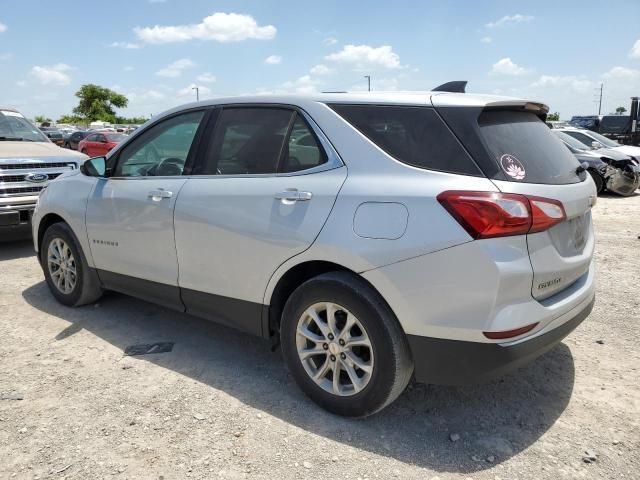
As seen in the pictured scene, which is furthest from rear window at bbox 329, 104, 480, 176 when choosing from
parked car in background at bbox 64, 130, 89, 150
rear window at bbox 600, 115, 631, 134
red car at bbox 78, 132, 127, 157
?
parked car in background at bbox 64, 130, 89, 150

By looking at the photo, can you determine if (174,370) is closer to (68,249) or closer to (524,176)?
(68,249)

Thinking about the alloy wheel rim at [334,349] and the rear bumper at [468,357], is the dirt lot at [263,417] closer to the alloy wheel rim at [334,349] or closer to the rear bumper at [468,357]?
the alloy wheel rim at [334,349]

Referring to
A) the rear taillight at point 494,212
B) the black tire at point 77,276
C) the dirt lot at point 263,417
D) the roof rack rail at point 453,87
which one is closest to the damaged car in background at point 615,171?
the dirt lot at point 263,417

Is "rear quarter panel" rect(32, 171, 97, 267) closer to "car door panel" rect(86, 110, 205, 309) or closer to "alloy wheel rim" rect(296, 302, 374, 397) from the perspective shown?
"car door panel" rect(86, 110, 205, 309)

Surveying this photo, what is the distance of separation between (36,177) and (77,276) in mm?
2915

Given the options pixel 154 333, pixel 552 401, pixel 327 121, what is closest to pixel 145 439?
pixel 154 333

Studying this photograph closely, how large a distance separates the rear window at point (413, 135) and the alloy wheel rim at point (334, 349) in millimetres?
879

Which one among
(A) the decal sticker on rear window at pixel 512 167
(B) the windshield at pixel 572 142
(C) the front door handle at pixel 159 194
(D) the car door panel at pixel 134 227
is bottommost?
(B) the windshield at pixel 572 142

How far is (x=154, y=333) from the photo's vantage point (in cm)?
421

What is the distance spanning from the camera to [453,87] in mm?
3184

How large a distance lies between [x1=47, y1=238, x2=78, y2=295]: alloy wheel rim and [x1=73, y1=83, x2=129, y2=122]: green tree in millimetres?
94459

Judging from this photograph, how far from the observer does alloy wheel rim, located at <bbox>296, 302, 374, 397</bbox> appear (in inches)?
110

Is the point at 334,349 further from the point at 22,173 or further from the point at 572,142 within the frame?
the point at 572,142

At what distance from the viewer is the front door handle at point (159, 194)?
11.8 feet
